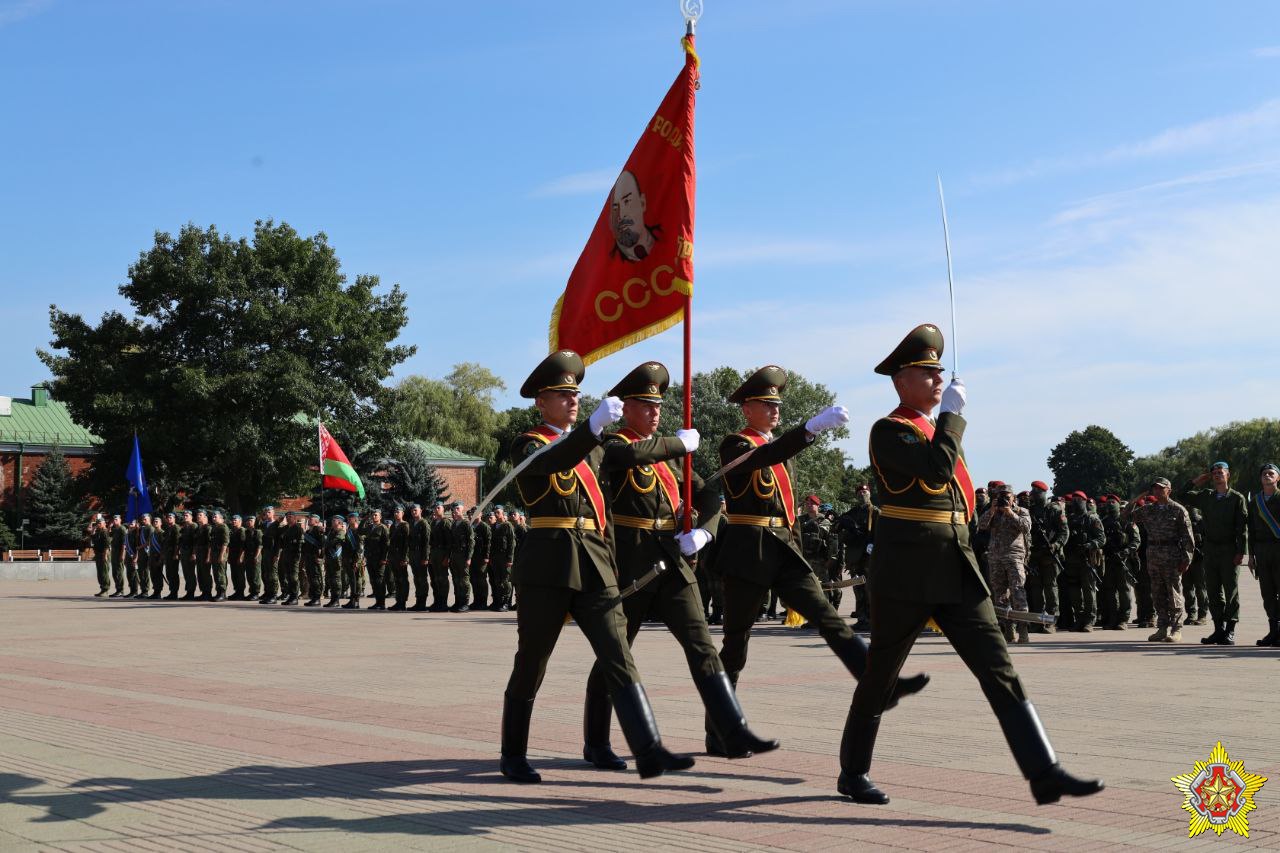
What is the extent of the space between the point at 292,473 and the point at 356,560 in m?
25.7

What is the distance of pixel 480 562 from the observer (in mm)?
24031

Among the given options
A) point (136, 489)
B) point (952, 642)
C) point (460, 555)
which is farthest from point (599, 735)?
point (136, 489)

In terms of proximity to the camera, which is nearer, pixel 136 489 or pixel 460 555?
pixel 460 555

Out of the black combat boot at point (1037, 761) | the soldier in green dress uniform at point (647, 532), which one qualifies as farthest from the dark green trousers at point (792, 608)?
the black combat boot at point (1037, 761)

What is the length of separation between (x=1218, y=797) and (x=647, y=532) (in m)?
2.95

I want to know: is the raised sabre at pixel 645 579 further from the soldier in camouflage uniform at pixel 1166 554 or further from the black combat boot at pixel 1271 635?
the black combat boot at pixel 1271 635

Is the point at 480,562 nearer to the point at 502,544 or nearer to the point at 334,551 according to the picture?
the point at 502,544

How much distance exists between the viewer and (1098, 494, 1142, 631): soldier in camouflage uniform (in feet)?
58.4

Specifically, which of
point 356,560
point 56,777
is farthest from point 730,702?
point 356,560

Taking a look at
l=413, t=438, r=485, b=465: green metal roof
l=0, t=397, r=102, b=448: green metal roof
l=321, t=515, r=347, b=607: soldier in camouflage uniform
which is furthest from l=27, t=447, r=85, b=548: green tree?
l=321, t=515, r=347, b=607: soldier in camouflage uniform

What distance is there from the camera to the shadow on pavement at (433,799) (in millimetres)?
5965

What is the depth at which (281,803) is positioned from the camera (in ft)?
21.0

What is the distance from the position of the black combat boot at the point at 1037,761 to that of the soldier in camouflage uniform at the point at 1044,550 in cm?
1130

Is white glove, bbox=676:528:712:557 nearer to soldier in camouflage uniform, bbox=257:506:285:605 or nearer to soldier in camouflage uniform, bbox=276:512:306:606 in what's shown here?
soldier in camouflage uniform, bbox=276:512:306:606
